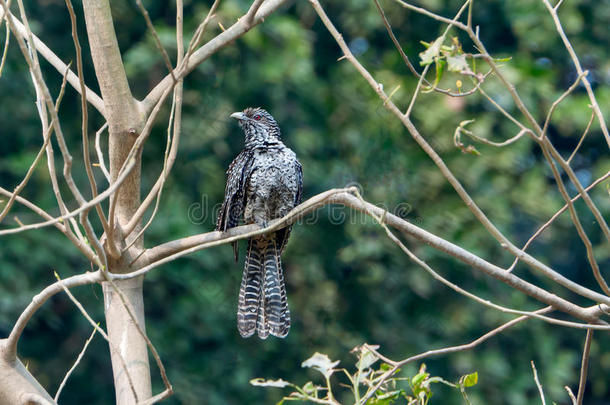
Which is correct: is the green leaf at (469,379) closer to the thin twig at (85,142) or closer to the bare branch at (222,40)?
the thin twig at (85,142)

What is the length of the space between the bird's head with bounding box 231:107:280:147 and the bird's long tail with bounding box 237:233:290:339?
2.06ft

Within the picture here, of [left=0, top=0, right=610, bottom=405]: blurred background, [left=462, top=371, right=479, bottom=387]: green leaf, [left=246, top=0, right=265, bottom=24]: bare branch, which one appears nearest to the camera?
[left=462, top=371, right=479, bottom=387]: green leaf

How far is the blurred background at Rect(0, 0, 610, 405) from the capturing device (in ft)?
21.5

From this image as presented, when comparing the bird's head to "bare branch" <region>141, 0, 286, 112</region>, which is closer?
"bare branch" <region>141, 0, 286, 112</region>

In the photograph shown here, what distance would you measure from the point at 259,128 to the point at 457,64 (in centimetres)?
278

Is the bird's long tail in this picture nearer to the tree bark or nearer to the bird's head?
the bird's head

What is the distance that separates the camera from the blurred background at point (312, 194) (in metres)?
6.55

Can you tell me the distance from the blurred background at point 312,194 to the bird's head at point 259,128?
1662 mm

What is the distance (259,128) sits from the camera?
465 cm

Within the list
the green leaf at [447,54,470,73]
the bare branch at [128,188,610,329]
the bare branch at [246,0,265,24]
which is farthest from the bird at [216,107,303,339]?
the green leaf at [447,54,470,73]

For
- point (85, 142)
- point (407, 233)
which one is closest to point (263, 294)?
point (407, 233)

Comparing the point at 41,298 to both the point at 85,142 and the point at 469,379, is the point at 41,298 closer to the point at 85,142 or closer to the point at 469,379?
the point at 85,142

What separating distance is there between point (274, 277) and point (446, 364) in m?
3.67

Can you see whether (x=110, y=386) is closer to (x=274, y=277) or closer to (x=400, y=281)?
(x=400, y=281)
